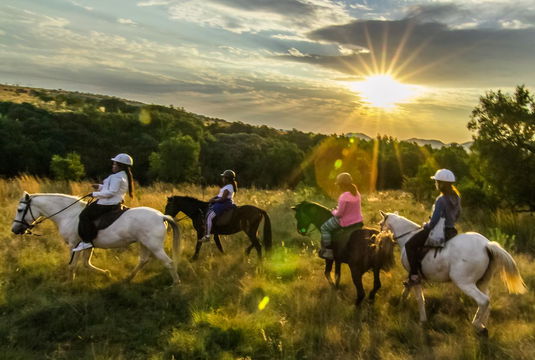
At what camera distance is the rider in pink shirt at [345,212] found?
22.7 feet

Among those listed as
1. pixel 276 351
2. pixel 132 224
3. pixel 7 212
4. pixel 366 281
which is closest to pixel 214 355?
pixel 276 351

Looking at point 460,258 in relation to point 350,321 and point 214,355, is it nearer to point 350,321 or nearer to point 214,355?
point 350,321

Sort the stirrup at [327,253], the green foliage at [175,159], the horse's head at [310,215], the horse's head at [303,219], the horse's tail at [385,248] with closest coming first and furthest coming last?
the horse's tail at [385,248] < the stirrup at [327,253] < the horse's head at [310,215] < the horse's head at [303,219] < the green foliage at [175,159]

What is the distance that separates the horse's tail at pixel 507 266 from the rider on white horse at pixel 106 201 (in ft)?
22.8

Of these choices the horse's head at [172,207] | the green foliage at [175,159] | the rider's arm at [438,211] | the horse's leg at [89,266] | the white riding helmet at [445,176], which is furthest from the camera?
the green foliage at [175,159]

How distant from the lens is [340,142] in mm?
47625

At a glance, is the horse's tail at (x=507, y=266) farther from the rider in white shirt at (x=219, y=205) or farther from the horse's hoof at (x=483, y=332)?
the rider in white shirt at (x=219, y=205)

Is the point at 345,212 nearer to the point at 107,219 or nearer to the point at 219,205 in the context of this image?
the point at 219,205

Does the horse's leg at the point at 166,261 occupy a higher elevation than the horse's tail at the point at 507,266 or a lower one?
lower

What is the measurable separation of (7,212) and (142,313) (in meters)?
8.90

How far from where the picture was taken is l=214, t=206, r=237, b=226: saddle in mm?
9539

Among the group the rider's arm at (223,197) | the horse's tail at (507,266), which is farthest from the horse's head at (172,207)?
the horse's tail at (507,266)

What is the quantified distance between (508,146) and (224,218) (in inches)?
563

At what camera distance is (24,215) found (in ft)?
25.9
